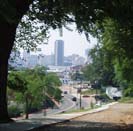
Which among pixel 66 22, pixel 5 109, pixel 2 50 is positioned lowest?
pixel 5 109

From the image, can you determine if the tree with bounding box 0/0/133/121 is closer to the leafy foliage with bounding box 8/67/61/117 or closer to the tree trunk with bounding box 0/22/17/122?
the tree trunk with bounding box 0/22/17/122

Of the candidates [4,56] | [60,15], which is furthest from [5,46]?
[60,15]

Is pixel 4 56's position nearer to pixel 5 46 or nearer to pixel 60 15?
pixel 5 46

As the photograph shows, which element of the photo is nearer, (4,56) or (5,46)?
(5,46)

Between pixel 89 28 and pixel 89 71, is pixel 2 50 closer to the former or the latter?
pixel 89 28

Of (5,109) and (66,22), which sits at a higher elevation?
(66,22)

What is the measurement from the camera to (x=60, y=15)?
1097 inches

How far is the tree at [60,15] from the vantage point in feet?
79.7

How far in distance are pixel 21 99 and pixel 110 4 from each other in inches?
2445

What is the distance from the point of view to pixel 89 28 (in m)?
29.4

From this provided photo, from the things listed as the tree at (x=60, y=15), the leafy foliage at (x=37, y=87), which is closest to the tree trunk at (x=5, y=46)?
the tree at (x=60, y=15)

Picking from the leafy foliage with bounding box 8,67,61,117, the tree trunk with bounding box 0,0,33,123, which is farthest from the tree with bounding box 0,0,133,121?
the leafy foliage with bounding box 8,67,61,117

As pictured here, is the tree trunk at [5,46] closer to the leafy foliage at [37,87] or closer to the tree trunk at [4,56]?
the tree trunk at [4,56]

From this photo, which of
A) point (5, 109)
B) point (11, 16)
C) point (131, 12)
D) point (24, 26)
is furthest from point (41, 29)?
point (11, 16)
